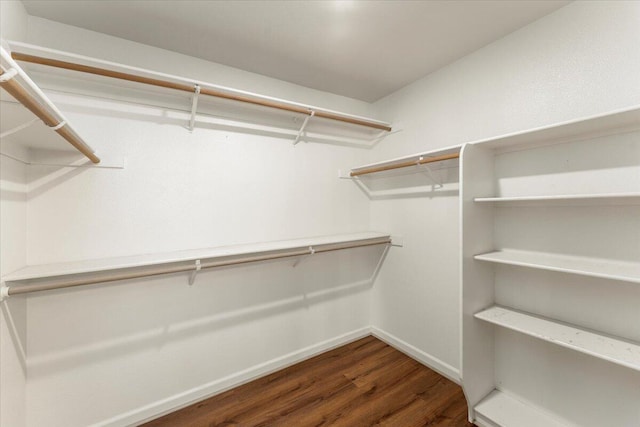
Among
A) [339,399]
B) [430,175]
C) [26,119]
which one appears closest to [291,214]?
[430,175]

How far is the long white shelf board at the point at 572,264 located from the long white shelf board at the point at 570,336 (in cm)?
36

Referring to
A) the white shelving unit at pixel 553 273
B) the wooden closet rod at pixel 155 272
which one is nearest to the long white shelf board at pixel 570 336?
the white shelving unit at pixel 553 273

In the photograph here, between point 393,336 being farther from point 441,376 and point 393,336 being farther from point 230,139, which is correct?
point 230,139

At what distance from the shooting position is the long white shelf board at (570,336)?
1154mm

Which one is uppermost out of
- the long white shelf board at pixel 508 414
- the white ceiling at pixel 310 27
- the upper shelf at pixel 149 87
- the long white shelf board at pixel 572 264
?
the white ceiling at pixel 310 27

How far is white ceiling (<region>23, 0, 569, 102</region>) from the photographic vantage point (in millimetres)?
1430

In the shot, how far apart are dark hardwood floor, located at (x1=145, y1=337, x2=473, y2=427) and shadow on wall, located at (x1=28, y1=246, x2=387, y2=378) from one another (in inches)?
17.3

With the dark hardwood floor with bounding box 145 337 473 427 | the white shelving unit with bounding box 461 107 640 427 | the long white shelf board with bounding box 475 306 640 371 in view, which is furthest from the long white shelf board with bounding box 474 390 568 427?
the long white shelf board with bounding box 475 306 640 371

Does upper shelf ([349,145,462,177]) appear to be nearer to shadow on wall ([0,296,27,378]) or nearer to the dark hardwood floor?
the dark hardwood floor

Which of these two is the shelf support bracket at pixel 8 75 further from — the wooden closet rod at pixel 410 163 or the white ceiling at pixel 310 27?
the wooden closet rod at pixel 410 163

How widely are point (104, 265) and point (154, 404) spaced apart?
1.02 meters

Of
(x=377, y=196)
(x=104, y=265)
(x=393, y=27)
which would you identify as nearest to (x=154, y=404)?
(x=104, y=265)

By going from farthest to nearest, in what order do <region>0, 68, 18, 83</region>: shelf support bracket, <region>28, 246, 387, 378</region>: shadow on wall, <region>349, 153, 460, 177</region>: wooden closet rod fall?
1. <region>349, 153, 460, 177</region>: wooden closet rod
2. <region>28, 246, 387, 378</region>: shadow on wall
3. <region>0, 68, 18, 83</region>: shelf support bracket

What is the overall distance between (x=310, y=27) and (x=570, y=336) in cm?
226
